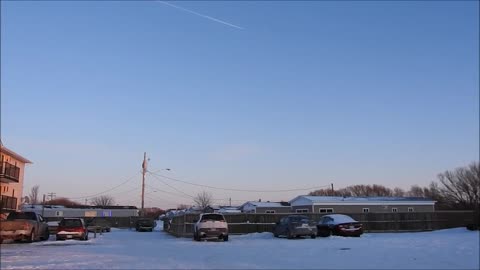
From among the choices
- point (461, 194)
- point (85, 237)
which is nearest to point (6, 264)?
point (85, 237)

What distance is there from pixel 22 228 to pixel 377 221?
953 inches

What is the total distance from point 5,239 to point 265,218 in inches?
→ 657

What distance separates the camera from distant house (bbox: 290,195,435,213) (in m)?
52.1

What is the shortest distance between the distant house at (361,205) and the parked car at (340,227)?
21016 mm

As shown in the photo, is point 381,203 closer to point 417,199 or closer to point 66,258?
point 417,199

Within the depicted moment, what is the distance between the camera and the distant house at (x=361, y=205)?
5206cm

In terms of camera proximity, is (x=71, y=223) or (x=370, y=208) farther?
(x=370, y=208)

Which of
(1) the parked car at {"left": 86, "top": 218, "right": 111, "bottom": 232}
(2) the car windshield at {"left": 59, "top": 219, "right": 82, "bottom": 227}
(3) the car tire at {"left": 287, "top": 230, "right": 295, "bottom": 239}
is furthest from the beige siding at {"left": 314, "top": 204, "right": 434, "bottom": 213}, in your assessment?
(2) the car windshield at {"left": 59, "top": 219, "right": 82, "bottom": 227}

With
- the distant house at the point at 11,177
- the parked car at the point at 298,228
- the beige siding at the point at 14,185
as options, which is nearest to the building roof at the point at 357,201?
the parked car at the point at 298,228

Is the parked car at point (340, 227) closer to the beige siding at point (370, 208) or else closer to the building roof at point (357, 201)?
the beige siding at point (370, 208)

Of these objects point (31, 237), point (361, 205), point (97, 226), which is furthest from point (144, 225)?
point (31, 237)

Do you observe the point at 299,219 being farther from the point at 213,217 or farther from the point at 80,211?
the point at 80,211

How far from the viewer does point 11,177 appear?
50.6m

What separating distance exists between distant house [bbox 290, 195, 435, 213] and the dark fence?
12.8m
